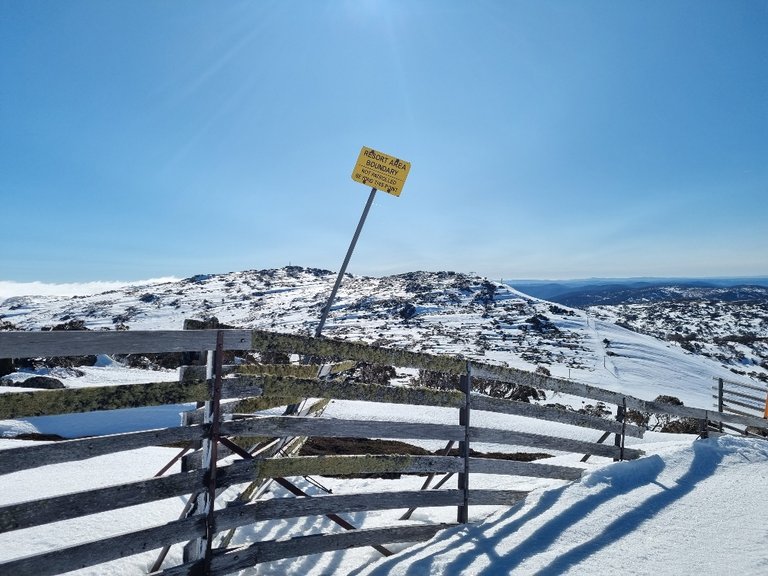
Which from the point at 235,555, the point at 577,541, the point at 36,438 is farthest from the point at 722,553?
the point at 36,438

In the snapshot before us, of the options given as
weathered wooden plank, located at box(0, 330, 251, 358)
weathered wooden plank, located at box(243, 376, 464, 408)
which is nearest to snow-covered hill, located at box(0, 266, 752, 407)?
weathered wooden plank, located at box(243, 376, 464, 408)

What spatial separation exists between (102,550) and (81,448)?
61cm

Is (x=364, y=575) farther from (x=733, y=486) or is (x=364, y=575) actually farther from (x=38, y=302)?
(x=38, y=302)

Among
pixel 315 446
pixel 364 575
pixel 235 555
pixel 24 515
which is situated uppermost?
pixel 24 515

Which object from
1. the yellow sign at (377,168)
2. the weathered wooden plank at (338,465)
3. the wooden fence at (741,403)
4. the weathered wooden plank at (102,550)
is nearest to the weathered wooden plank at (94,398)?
the weathered wooden plank at (338,465)

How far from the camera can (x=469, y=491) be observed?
4.34 meters

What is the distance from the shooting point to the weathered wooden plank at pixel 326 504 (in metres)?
3.15

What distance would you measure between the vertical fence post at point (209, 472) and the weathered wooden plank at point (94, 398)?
11 centimetres

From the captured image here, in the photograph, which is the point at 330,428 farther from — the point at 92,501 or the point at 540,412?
the point at 540,412

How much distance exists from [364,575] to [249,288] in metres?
67.3

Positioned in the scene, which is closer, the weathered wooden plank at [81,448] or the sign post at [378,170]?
the weathered wooden plank at [81,448]

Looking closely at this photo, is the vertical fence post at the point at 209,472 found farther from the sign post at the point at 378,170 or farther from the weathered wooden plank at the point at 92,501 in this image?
the sign post at the point at 378,170

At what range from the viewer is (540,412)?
4.93 meters

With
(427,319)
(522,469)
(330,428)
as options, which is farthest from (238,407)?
(427,319)
